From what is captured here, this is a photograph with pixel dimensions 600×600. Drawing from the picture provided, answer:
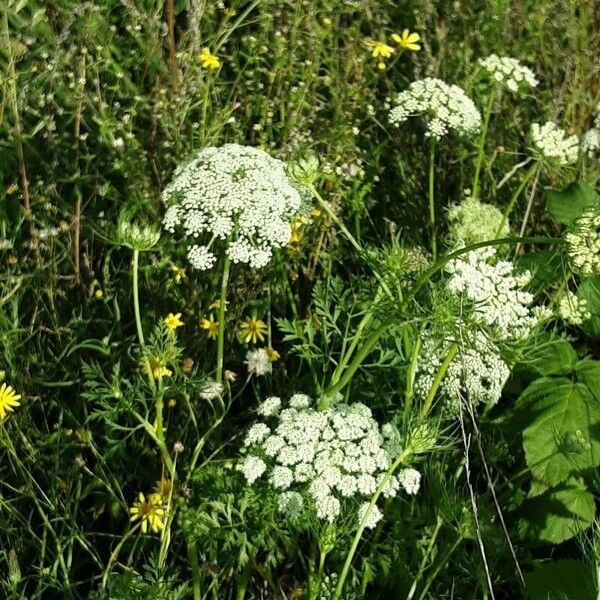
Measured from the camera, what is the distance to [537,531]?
2869 millimetres

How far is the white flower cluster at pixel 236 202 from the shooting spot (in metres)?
2.57

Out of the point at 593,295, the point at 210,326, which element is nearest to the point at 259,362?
the point at 210,326

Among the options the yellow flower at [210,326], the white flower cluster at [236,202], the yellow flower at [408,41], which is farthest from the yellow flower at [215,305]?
the yellow flower at [408,41]

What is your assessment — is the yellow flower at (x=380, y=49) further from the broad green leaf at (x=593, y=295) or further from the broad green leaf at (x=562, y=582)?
the broad green leaf at (x=562, y=582)

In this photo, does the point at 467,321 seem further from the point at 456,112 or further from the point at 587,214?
the point at 456,112

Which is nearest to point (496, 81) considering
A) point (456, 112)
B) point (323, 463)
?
point (456, 112)

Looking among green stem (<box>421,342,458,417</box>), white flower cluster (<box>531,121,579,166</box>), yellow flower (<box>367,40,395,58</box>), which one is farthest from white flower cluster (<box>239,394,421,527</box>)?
yellow flower (<box>367,40,395,58</box>)

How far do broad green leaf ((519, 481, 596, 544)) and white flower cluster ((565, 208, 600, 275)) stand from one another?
33.6 inches

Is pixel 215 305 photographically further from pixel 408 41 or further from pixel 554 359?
pixel 408 41

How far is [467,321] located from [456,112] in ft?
3.97

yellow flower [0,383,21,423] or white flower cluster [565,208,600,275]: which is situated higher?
white flower cluster [565,208,600,275]

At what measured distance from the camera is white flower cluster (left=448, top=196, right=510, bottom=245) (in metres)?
2.95

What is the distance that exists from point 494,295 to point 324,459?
666 mm

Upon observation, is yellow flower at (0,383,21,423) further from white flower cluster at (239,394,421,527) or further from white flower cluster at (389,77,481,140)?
white flower cluster at (389,77,481,140)
